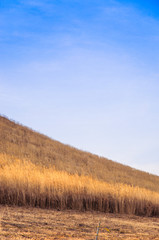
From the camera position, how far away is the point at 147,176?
30.5 metres

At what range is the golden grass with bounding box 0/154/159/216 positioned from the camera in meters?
6.31

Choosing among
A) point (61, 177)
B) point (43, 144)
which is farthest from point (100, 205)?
point (43, 144)

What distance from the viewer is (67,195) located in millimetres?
6648

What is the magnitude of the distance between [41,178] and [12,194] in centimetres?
93

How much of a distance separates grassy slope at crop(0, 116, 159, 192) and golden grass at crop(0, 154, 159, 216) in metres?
13.8

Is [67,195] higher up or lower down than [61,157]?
lower down

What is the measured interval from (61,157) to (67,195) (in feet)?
63.5

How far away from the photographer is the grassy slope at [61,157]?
892 inches

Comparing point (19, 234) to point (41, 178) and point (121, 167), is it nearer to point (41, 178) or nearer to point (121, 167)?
point (41, 178)

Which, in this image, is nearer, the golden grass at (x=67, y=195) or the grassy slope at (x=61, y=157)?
the golden grass at (x=67, y=195)

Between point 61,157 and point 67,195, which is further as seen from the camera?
point 61,157

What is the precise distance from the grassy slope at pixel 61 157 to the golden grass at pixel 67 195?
13.8 metres

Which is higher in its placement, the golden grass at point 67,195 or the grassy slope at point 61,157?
the grassy slope at point 61,157

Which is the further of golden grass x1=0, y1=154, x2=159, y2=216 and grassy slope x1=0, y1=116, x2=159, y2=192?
grassy slope x1=0, y1=116, x2=159, y2=192
